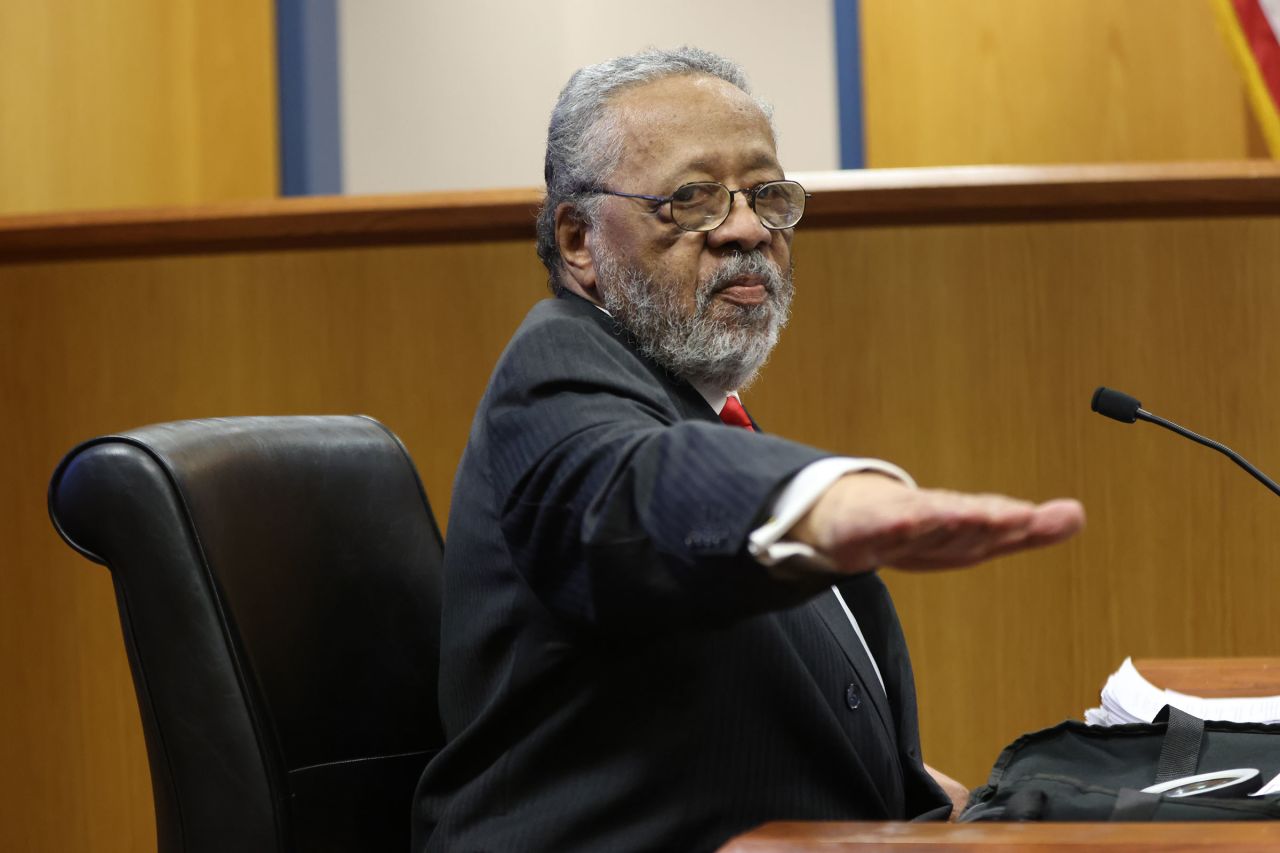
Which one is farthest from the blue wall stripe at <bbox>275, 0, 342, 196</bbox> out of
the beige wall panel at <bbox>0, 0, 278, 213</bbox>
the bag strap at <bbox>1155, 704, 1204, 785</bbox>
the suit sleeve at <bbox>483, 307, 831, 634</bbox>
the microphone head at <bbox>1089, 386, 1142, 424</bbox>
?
the bag strap at <bbox>1155, 704, 1204, 785</bbox>

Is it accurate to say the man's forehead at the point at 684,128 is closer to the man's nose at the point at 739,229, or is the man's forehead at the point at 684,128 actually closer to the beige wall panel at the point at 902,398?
the man's nose at the point at 739,229

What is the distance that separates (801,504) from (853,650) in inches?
17.7

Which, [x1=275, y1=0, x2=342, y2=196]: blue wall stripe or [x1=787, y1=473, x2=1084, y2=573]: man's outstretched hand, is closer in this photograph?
[x1=787, y1=473, x2=1084, y2=573]: man's outstretched hand

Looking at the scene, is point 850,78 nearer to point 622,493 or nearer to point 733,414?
point 733,414

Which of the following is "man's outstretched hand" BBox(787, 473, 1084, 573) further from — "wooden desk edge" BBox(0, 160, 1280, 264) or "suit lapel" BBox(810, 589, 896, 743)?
"wooden desk edge" BBox(0, 160, 1280, 264)

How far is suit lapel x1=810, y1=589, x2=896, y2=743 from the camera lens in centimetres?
106

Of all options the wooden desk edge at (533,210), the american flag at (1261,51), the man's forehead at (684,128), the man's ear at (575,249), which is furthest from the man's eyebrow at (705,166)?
the american flag at (1261,51)

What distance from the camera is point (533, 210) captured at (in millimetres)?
1904

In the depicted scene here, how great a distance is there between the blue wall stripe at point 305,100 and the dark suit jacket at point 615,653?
2.47 m

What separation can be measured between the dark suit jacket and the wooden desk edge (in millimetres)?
864

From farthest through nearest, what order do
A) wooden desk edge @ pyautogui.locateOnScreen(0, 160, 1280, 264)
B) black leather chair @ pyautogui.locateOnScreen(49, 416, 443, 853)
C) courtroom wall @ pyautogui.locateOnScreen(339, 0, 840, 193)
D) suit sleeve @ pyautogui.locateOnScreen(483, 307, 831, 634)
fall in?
courtroom wall @ pyautogui.locateOnScreen(339, 0, 840, 193)
wooden desk edge @ pyautogui.locateOnScreen(0, 160, 1280, 264)
black leather chair @ pyautogui.locateOnScreen(49, 416, 443, 853)
suit sleeve @ pyautogui.locateOnScreen(483, 307, 831, 634)

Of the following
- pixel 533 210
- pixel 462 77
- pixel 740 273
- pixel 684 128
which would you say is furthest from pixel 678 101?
pixel 462 77

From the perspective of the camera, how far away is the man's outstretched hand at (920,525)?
1.93 ft

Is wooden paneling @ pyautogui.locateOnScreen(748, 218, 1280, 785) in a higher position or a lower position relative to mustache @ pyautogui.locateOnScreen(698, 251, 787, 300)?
lower
